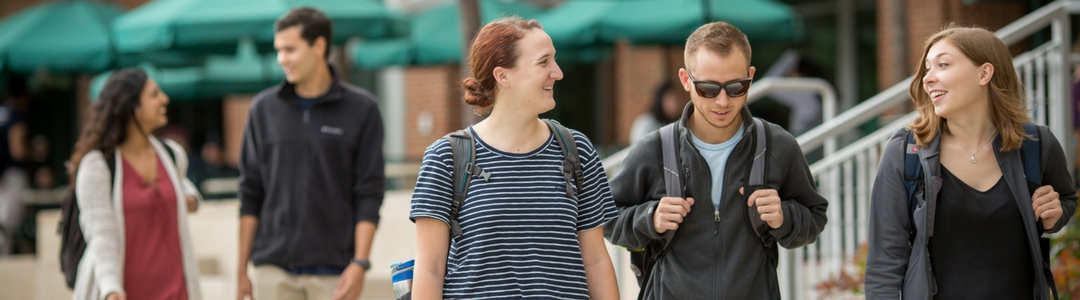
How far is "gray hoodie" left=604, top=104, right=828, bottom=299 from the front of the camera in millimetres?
3760

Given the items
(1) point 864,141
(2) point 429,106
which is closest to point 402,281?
(1) point 864,141

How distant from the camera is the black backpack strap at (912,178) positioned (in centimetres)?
387

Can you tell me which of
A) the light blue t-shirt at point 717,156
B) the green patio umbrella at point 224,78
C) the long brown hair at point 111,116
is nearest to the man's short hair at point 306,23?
the long brown hair at point 111,116

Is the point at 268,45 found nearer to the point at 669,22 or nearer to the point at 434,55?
the point at 434,55

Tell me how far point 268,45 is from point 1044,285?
881 cm

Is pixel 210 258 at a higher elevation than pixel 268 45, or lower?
lower

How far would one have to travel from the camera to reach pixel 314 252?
523cm

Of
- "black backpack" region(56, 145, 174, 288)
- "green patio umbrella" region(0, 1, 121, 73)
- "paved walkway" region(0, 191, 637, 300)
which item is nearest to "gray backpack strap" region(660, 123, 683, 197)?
"black backpack" region(56, 145, 174, 288)

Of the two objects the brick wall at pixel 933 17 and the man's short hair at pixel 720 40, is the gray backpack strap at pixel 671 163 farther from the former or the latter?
the brick wall at pixel 933 17

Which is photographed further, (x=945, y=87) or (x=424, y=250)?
(x=945, y=87)

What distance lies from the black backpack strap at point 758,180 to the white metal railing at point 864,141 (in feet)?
6.00

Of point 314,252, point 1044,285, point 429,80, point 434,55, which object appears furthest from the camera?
point 429,80

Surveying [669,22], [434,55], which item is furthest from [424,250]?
[434,55]

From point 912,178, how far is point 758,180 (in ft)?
1.69
